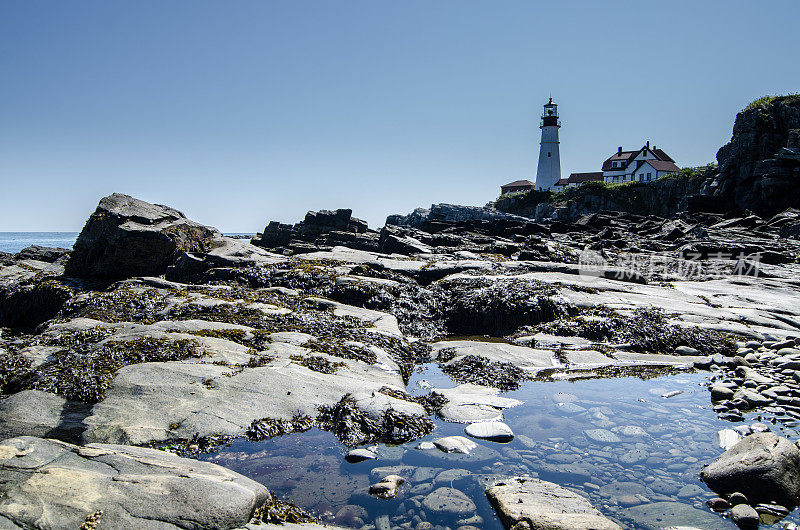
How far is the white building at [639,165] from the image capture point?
9919cm

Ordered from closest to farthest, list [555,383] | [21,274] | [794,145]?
[555,383]
[21,274]
[794,145]

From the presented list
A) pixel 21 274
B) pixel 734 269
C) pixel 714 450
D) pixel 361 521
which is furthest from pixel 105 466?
pixel 734 269

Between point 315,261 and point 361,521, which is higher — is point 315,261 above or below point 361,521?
above

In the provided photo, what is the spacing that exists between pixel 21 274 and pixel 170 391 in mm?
11734

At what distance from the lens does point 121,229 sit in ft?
48.4

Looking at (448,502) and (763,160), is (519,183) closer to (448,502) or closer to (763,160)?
(763,160)

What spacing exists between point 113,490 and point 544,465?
480cm

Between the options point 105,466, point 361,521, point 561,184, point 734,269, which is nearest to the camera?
point 105,466

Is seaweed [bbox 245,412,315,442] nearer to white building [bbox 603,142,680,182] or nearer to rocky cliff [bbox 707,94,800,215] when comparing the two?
rocky cliff [bbox 707,94,800,215]

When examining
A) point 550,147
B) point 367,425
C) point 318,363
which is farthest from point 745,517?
point 550,147

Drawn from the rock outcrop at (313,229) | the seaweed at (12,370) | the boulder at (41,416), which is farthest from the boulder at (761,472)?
the rock outcrop at (313,229)

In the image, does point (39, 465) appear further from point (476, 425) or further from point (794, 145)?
point (794, 145)

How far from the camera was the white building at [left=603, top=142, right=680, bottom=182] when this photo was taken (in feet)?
325

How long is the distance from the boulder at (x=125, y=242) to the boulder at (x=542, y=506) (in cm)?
1416
